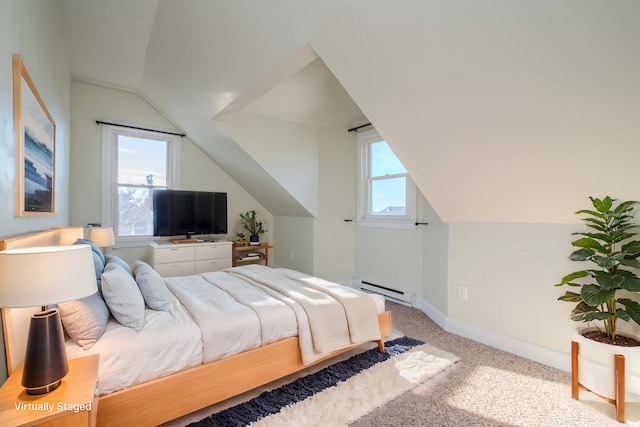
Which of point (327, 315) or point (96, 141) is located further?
point (96, 141)

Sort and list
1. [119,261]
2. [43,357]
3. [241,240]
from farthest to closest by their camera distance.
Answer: [241,240]
[119,261]
[43,357]

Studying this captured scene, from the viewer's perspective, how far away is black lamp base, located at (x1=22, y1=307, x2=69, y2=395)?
105 centimetres

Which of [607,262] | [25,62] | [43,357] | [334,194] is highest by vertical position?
[25,62]

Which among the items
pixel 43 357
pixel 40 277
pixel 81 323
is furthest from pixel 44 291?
pixel 81 323

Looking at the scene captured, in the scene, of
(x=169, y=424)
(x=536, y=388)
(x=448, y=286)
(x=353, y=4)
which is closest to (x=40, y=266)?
(x=169, y=424)

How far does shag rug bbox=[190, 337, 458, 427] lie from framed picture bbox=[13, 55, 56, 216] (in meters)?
1.52

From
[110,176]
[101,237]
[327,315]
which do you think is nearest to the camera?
[327,315]

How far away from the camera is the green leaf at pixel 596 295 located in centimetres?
169

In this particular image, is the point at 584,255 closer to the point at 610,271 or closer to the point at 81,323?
the point at 610,271

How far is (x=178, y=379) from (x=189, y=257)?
276 centimetres

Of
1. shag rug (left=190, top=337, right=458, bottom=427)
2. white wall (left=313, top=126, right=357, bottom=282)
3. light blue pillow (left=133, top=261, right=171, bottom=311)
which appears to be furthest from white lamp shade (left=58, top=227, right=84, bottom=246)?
white wall (left=313, top=126, right=357, bottom=282)

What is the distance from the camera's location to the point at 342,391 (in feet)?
6.24

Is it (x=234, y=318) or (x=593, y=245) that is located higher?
(x=593, y=245)

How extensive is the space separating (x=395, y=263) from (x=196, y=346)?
9.17ft
